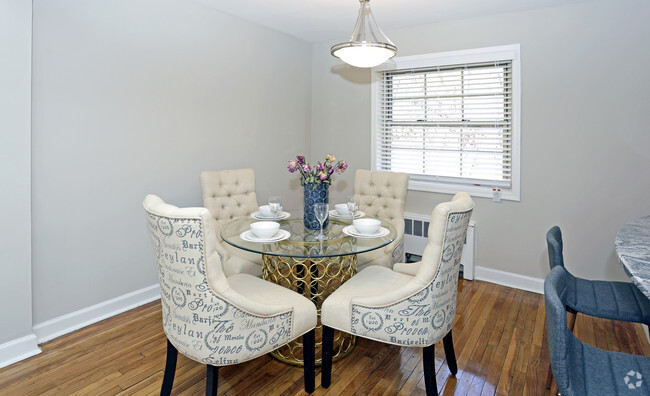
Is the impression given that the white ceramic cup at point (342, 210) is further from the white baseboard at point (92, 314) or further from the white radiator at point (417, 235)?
the white baseboard at point (92, 314)

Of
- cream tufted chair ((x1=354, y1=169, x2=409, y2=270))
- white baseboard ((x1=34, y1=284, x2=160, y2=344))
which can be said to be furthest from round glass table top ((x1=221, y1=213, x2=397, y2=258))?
white baseboard ((x1=34, y1=284, x2=160, y2=344))

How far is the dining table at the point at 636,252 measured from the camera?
4.03 ft

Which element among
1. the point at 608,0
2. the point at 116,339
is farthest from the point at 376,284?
the point at 608,0

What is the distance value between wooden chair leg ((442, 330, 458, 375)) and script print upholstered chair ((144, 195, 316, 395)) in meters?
0.88

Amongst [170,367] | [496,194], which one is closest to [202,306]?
[170,367]

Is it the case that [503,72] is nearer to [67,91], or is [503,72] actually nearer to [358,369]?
[358,369]

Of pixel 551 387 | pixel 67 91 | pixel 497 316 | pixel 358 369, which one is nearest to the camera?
pixel 551 387

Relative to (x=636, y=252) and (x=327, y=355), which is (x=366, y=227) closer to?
(x=327, y=355)

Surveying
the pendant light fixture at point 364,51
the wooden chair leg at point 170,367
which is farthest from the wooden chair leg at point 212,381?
the pendant light fixture at point 364,51

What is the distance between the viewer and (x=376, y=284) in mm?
2193

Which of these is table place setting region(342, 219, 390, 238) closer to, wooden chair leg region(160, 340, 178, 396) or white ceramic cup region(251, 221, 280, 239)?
white ceramic cup region(251, 221, 280, 239)

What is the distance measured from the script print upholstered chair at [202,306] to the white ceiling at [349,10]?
231 cm

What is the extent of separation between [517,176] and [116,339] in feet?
11.3

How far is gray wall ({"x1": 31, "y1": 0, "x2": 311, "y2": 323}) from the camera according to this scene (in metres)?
2.54
